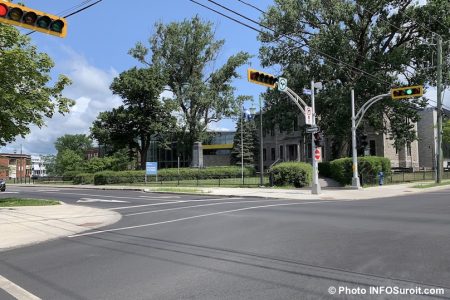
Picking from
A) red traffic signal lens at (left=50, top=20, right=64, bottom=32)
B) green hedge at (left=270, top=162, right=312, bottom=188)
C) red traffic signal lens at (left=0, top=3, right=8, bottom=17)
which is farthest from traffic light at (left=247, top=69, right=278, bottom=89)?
green hedge at (left=270, top=162, right=312, bottom=188)

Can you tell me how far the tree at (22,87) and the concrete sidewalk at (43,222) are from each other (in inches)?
167

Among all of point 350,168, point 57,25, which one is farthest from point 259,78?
point 350,168

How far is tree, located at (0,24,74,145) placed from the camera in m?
19.3

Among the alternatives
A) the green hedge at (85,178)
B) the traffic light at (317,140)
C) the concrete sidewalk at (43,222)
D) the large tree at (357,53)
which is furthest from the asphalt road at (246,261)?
the green hedge at (85,178)

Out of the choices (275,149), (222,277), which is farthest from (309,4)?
(222,277)

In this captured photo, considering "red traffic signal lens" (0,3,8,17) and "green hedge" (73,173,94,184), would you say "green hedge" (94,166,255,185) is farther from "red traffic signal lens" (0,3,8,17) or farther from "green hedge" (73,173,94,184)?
"red traffic signal lens" (0,3,8,17)

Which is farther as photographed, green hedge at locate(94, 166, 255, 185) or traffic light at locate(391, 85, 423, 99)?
green hedge at locate(94, 166, 255, 185)

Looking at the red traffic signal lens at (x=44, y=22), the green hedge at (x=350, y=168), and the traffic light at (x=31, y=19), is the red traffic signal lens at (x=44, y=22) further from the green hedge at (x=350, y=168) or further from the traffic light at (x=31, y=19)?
the green hedge at (x=350, y=168)

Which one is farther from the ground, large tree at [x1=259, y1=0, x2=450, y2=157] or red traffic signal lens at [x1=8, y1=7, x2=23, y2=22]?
large tree at [x1=259, y1=0, x2=450, y2=157]

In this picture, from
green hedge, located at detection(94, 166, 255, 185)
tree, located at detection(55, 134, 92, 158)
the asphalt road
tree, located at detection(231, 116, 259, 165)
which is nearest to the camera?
the asphalt road

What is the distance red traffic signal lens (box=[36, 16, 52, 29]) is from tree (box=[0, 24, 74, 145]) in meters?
8.86

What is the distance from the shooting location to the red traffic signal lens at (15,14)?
10.7 metres

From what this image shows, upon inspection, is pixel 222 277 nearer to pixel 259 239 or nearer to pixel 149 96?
pixel 259 239

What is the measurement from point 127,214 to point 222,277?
11724mm
